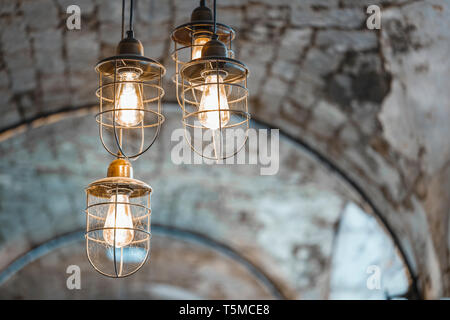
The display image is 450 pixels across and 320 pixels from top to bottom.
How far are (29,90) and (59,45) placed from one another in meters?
0.75

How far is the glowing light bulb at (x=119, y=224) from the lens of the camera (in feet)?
10.6

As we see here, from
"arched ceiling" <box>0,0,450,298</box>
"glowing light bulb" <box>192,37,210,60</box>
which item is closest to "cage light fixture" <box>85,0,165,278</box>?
"glowing light bulb" <box>192,37,210,60</box>

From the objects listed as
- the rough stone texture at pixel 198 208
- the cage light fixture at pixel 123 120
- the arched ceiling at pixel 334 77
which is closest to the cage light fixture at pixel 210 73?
the cage light fixture at pixel 123 120

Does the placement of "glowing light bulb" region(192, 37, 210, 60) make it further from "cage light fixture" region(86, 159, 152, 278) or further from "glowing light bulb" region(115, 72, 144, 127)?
"cage light fixture" region(86, 159, 152, 278)

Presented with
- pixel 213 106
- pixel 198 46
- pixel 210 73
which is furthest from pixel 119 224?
pixel 198 46

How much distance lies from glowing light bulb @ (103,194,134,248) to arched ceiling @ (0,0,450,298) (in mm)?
Result: 2589

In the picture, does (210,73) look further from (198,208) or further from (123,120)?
(198,208)

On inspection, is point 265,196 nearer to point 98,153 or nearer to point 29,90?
point 98,153

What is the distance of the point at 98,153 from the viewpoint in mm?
8336

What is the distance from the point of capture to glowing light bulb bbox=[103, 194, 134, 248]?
10.6 ft

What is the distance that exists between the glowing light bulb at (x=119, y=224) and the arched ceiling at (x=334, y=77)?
259 cm

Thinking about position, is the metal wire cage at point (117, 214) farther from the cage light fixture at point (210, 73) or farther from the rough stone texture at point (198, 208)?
the rough stone texture at point (198, 208)

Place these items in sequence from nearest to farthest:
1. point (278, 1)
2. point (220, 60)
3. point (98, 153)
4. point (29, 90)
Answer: point (220, 60), point (278, 1), point (29, 90), point (98, 153)

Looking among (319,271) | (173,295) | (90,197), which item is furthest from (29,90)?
(173,295)
